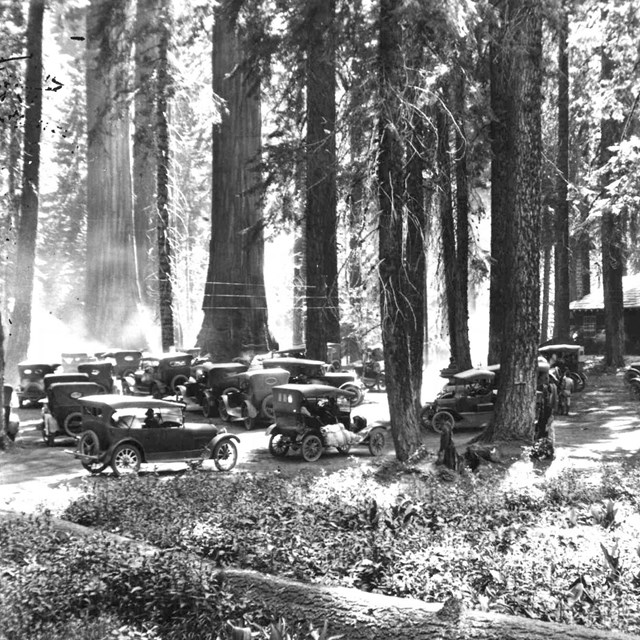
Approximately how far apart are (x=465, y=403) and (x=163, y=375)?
9493 mm

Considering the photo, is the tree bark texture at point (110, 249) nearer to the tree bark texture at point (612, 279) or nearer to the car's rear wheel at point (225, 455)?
the tree bark texture at point (612, 279)

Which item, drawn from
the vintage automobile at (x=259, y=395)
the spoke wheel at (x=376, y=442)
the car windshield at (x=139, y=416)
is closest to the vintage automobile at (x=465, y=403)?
the spoke wheel at (x=376, y=442)

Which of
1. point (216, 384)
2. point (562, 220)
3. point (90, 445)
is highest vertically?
point (562, 220)

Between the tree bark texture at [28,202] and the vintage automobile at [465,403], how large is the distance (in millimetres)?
14868

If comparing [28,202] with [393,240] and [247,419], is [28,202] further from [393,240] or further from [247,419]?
[393,240]

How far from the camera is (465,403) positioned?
73.6 ft

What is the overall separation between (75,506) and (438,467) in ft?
19.4

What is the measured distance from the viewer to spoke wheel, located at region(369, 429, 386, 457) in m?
18.6

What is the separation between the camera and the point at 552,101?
37.4m

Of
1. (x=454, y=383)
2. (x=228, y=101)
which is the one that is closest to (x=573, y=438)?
(x=454, y=383)

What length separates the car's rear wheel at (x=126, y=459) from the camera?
51.4 ft

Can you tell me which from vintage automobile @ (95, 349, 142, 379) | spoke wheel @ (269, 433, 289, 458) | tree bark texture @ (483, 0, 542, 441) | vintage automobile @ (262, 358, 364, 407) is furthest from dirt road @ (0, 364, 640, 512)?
vintage automobile @ (95, 349, 142, 379)

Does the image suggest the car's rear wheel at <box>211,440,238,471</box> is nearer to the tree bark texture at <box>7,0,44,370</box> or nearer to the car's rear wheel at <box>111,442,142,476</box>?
the car's rear wheel at <box>111,442,142,476</box>

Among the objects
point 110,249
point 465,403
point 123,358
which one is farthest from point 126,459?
point 110,249
